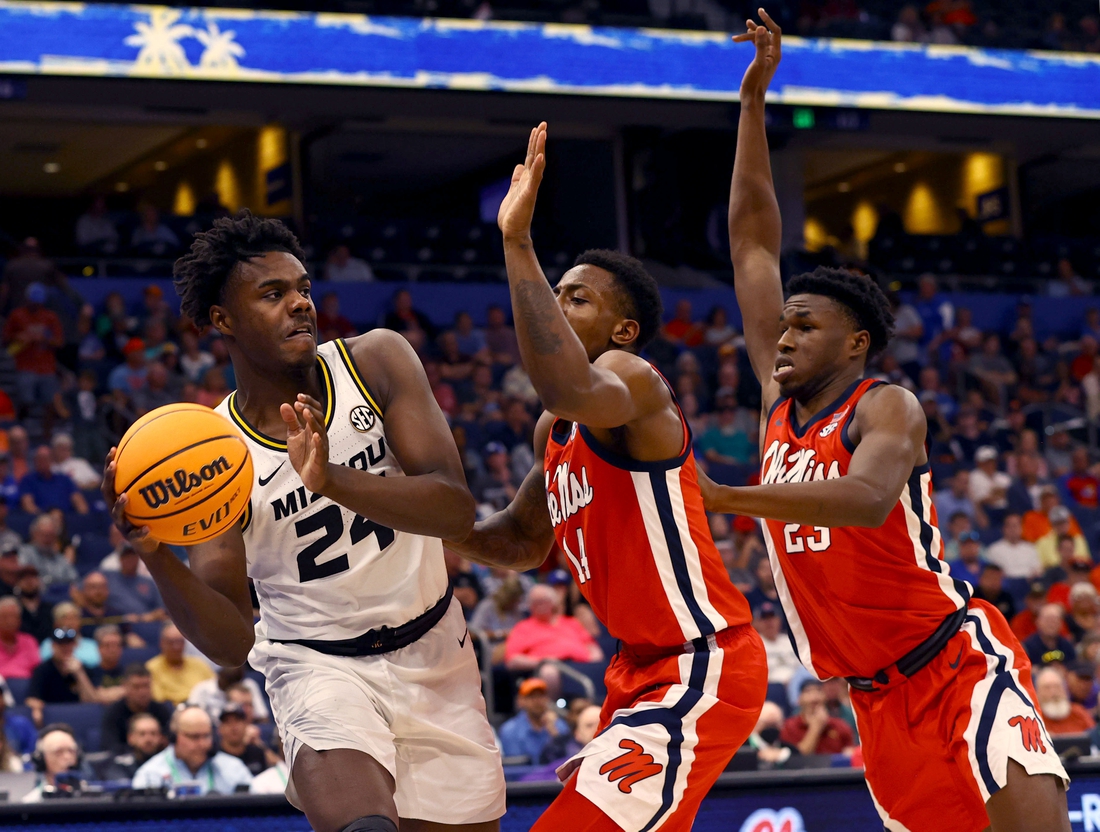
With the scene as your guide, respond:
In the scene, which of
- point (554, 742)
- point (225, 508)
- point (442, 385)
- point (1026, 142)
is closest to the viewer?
point (225, 508)

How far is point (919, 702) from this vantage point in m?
4.04

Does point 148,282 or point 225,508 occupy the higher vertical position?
point 148,282

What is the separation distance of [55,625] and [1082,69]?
1340 centimetres

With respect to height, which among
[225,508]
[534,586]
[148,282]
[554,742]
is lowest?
[554,742]

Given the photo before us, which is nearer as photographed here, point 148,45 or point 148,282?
point 148,45

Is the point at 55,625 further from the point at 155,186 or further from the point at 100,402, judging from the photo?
the point at 155,186

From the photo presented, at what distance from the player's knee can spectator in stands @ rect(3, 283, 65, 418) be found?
10477 millimetres

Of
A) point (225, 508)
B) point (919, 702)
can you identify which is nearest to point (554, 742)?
point (919, 702)

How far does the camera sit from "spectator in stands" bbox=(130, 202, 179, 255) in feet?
50.7

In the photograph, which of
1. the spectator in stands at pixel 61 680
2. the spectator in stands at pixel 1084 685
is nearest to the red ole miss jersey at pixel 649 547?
the spectator in stands at pixel 61 680

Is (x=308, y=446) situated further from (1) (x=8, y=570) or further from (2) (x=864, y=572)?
(1) (x=8, y=570)

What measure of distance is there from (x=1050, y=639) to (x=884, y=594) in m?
7.37

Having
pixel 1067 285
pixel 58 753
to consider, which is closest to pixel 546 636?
pixel 58 753

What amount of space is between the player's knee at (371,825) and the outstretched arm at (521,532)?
0.99m
